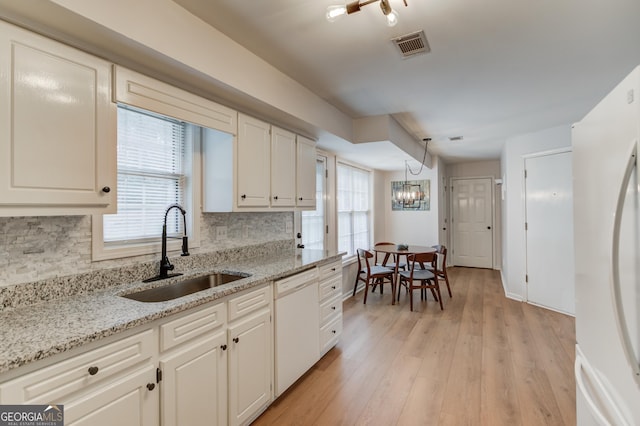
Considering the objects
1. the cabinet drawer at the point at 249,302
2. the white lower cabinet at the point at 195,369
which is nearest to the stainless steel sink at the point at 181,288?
the cabinet drawer at the point at 249,302

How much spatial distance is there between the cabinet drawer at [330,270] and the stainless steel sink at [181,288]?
82cm

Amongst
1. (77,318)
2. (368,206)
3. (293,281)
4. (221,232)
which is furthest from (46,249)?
(368,206)

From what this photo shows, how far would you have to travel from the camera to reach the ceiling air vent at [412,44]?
6.45 feet

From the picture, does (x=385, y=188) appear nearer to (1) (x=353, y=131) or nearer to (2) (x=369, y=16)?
(1) (x=353, y=131)

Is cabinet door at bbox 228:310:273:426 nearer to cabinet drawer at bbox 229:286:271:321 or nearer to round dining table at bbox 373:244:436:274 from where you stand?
cabinet drawer at bbox 229:286:271:321

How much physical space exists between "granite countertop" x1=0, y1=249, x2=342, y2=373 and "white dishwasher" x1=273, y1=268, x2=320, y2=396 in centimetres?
33

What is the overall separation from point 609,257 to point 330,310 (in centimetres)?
225

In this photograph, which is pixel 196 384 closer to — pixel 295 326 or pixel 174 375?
pixel 174 375

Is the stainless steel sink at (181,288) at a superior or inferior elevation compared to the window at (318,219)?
inferior

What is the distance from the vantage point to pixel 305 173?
3145mm

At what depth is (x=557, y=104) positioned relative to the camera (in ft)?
10.7

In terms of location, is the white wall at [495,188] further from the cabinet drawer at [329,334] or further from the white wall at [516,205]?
the cabinet drawer at [329,334]

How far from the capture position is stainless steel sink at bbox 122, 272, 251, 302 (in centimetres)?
182

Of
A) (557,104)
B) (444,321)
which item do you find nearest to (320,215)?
(444,321)
